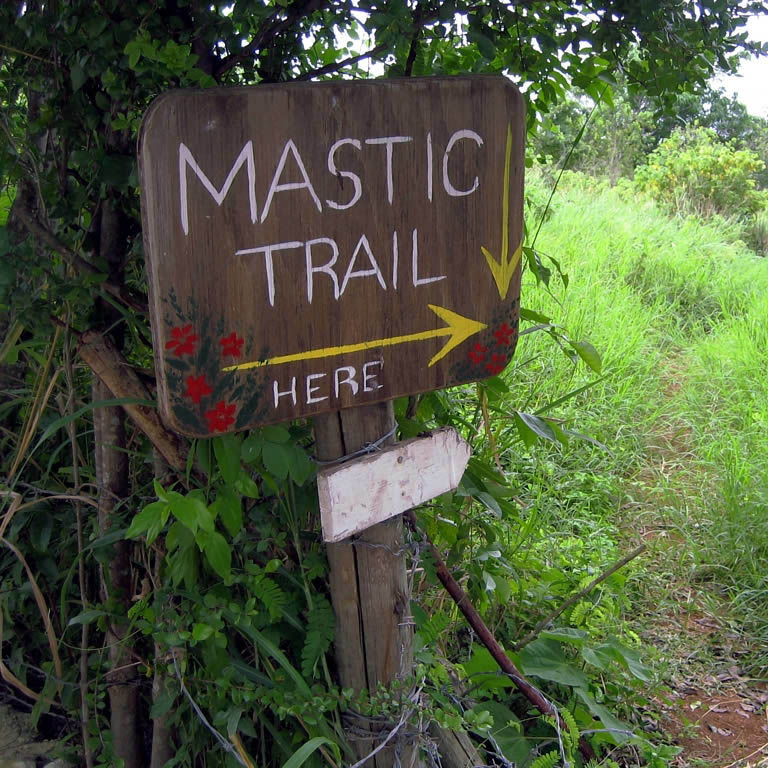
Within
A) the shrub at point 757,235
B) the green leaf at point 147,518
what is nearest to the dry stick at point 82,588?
the green leaf at point 147,518

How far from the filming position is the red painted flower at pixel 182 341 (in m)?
1.11

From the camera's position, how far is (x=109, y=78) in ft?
4.05

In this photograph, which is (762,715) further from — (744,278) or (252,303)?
(744,278)

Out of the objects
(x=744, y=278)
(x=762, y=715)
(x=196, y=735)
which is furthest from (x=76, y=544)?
(x=744, y=278)

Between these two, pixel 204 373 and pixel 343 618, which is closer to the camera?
pixel 204 373

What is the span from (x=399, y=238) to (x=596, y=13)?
63 cm

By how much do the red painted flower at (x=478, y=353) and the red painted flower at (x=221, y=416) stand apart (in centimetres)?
45

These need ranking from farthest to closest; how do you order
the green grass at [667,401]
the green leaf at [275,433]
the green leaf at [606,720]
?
the green grass at [667,401] < the green leaf at [606,720] < the green leaf at [275,433]

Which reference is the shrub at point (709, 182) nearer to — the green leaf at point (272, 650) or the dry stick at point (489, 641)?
the dry stick at point (489, 641)

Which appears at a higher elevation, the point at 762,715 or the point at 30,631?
the point at 30,631

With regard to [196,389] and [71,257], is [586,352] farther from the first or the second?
[71,257]

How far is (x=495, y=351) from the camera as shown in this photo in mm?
1447

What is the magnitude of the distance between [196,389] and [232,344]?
3.2 inches

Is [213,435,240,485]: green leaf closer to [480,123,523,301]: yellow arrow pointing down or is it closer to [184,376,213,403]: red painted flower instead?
[184,376,213,403]: red painted flower
